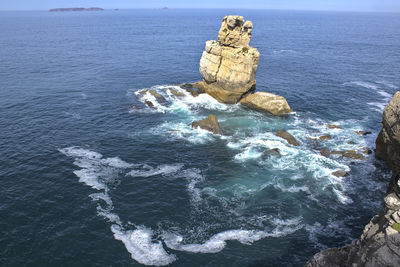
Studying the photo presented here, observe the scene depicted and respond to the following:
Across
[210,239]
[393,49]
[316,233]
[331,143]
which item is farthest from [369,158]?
[393,49]

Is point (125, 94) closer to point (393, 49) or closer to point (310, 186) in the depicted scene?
point (310, 186)

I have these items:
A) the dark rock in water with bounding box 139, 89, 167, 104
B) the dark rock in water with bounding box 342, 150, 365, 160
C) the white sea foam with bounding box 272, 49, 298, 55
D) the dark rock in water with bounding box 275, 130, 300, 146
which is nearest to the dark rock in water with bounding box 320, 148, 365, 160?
the dark rock in water with bounding box 342, 150, 365, 160

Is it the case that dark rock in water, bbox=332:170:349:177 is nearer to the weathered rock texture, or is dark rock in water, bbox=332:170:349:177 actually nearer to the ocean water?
the ocean water

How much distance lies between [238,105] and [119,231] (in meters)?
43.8

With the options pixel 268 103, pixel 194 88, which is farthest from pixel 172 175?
pixel 194 88

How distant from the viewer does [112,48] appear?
135 metres

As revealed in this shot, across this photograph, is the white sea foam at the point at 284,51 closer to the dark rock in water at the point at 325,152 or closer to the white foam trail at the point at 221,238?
the dark rock in water at the point at 325,152

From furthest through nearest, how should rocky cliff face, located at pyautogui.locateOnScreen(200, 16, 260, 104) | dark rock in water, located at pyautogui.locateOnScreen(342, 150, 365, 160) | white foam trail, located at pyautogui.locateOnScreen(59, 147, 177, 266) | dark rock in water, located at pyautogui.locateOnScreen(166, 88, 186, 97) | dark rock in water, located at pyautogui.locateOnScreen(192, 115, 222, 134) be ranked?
dark rock in water, located at pyautogui.locateOnScreen(166, 88, 186, 97), rocky cliff face, located at pyautogui.locateOnScreen(200, 16, 260, 104), dark rock in water, located at pyautogui.locateOnScreen(192, 115, 222, 134), dark rock in water, located at pyautogui.locateOnScreen(342, 150, 365, 160), white foam trail, located at pyautogui.locateOnScreen(59, 147, 177, 266)

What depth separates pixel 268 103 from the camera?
218 ft

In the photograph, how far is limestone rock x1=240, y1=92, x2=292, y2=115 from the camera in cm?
6588

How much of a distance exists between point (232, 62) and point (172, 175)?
34200 millimetres

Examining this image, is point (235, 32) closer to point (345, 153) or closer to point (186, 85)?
point (186, 85)

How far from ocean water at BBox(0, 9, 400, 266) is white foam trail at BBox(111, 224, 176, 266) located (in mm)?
141

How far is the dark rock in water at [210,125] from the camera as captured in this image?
5816cm
